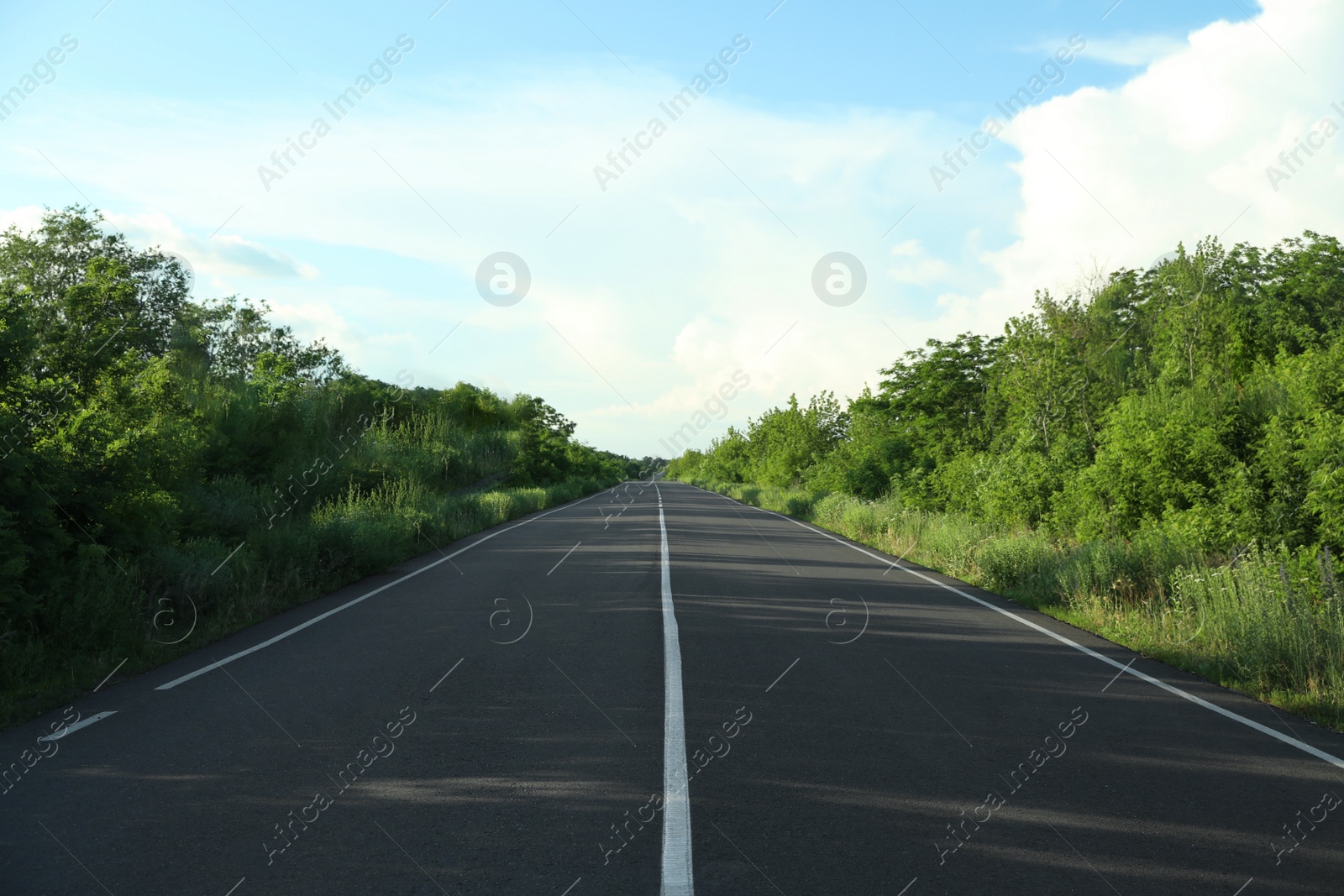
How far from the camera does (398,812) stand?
4633 mm

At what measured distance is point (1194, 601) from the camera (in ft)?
35.5

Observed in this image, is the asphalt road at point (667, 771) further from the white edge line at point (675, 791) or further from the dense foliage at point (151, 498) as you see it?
the dense foliage at point (151, 498)

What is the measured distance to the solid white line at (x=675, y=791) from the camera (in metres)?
3.93

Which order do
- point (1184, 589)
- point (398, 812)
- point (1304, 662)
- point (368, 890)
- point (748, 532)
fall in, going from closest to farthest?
point (368, 890), point (398, 812), point (1304, 662), point (1184, 589), point (748, 532)

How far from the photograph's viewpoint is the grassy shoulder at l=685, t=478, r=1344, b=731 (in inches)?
309

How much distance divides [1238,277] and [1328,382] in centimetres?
3689

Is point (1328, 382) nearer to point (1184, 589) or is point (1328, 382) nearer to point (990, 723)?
point (1184, 589)

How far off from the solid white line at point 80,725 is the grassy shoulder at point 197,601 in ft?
1.64

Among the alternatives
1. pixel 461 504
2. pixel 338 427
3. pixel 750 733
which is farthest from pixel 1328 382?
pixel 338 427

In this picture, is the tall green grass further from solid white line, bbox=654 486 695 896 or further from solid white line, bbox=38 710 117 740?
solid white line, bbox=654 486 695 896

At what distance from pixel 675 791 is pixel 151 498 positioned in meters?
9.11

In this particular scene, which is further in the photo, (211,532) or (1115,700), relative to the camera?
(211,532)
